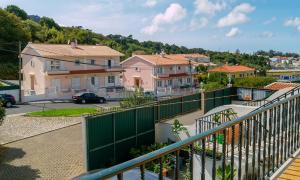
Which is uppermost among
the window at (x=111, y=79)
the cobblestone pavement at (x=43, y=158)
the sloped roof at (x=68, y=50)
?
the sloped roof at (x=68, y=50)

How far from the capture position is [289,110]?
4.70m

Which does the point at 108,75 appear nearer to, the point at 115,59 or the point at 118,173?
the point at 115,59

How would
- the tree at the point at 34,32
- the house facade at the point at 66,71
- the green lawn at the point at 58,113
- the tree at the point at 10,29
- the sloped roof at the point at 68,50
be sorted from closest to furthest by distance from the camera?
1. the green lawn at the point at 58,113
2. the house facade at the point at 66,71
3. the sloped roof at the point at 68,50
4. the tree at the point at 10,29
5. the tree at the point at 34,32

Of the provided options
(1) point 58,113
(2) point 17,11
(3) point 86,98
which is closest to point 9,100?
(1) point 58,113

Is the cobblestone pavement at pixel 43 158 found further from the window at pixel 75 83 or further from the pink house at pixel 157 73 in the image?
the pink house at pixel 157 73

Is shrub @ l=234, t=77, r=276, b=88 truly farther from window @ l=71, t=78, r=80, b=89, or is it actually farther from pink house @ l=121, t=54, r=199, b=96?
window @ l=71, t=78, r=80, b=89

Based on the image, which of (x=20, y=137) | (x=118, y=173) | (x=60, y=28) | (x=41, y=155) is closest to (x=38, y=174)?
(x=41, y=155)

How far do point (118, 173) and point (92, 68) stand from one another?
40.9 meters

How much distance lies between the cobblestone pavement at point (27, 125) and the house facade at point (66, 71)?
943cm

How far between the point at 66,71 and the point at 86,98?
6281 millimetres

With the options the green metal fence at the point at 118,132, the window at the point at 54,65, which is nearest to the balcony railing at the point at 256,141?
the green metal fence at the point at 118,132

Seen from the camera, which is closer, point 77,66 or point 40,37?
point 77,66

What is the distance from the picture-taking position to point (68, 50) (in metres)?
40.2

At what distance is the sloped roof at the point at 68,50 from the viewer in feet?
120
